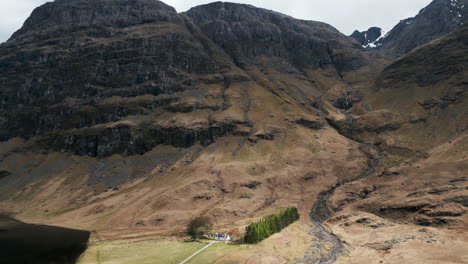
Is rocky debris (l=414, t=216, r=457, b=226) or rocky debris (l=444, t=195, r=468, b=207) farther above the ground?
rocky debris (l=444, t=195, r=468, b=207)

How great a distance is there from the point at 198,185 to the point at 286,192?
4540cm

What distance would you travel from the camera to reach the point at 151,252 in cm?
9719

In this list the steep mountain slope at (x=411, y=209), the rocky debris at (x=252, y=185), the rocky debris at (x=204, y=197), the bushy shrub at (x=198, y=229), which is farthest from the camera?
the rocky debris at (x=252, y=185)

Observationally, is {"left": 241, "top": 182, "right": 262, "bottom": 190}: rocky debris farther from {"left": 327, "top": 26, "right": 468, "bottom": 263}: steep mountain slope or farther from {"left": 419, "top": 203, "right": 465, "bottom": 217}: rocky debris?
{"left": 419, "top": 203, "right": 465, "bottom": 217}: rocky debris

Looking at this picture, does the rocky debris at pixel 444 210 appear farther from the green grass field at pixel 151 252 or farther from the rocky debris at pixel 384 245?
the green grass field at pixel 151 252

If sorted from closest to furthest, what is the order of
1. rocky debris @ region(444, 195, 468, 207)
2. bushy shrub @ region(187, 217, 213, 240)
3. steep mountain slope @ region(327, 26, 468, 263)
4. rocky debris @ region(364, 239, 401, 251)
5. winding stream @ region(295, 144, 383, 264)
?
steep mountain slope @ region(327, 26, 468, 263) → winding stream @ region(295, 144, 383, 264) → rocky debris @ region(364, 239, 401, 251) → rocky debris @ region(444, 195, 468, 207) → bushy shrub @ region(187, 217, 213, 240)

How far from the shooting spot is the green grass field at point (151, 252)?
3489 inches

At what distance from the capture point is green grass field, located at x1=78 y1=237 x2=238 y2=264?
291 ft

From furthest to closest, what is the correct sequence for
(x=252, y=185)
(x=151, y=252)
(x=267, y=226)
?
(x=252, y=185) → (x=267, y=226) → (x=151, y=252)

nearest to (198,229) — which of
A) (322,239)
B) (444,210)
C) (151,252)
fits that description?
(151,252)

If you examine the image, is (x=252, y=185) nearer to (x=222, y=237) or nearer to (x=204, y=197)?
(x=204, y=197)

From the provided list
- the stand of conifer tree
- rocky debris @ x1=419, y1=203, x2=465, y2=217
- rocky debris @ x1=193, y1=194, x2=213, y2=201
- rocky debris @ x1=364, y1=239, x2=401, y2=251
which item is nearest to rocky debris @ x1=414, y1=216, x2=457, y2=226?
rocky debris @ x1=419, y1=203, x2=465, y2=217

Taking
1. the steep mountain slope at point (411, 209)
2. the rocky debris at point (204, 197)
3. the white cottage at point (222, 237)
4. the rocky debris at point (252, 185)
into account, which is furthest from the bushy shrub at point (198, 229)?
the rocky debris at point (252, 185)

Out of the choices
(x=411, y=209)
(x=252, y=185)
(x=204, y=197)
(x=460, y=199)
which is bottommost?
(x=204, y=197)
